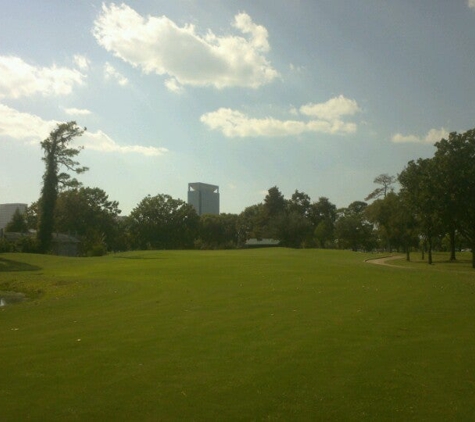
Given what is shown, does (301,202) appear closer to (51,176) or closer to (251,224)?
(251,224)

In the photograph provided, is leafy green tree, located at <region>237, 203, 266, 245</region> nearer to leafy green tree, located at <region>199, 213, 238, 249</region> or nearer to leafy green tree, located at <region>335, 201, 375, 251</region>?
leafy green tree, located at <region>199, 213, 238, 249</region>

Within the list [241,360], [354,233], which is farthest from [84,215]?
[241,360]

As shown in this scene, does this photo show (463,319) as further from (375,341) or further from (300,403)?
(300,403)

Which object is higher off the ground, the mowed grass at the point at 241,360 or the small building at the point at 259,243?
→ the small building at the point at 259,243

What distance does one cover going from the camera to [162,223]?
117 metres

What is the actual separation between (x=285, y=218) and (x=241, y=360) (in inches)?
4202

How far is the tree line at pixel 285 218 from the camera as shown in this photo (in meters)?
51.5

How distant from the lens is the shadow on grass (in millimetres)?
46906

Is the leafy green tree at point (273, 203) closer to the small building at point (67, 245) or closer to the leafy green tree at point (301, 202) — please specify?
the leafy green tree at point (301, 202)

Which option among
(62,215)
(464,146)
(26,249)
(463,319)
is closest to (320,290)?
(463,319)

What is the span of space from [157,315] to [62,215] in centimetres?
9664

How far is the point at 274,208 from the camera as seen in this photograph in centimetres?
14112

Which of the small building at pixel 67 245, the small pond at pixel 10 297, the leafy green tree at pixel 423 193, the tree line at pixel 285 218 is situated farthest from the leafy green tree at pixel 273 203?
the small pond at pixel 10 297

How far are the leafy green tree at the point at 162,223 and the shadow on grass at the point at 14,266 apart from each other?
63.6 m
